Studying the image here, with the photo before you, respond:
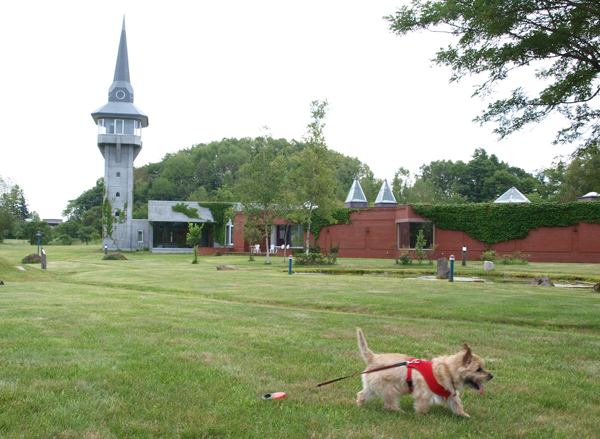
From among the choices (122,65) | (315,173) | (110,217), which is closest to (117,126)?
(122,65)

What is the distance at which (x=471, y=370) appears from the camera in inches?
138

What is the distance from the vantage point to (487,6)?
8.88 metres

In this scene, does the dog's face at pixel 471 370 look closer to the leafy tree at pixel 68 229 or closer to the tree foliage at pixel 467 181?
the tree foliage at pixel 467 181

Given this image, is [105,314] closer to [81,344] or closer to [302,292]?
[81,344]

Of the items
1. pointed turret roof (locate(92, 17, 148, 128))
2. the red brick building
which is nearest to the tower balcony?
pointed turret roof (locate(92, 17, 148, 128))

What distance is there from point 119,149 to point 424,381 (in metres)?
47.5

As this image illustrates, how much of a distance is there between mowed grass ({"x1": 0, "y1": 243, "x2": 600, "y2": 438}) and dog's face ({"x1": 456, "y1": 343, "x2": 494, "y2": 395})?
0.33 metres

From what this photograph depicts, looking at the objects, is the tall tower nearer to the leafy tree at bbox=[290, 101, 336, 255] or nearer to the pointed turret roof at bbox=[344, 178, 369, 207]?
the pointed turret roof at bbox=[344, 178, 369, 207]

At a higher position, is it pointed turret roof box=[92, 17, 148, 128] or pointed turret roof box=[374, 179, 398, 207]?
pointed turret roof box=[92, 17, 148, 128]

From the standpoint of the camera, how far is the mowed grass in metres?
3.35

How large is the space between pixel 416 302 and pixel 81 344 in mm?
7571

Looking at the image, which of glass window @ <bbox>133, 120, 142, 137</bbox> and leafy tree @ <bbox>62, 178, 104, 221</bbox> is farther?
leafy tree @ <bbox>62, 178, 104, 221</bbox>

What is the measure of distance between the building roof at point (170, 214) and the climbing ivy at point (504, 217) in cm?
2130

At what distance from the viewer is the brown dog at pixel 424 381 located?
3.51m
